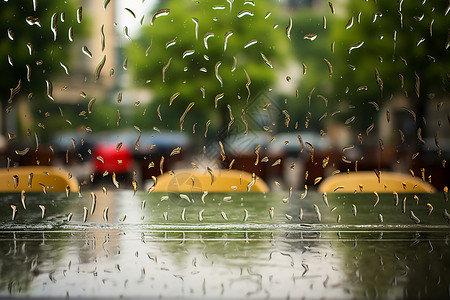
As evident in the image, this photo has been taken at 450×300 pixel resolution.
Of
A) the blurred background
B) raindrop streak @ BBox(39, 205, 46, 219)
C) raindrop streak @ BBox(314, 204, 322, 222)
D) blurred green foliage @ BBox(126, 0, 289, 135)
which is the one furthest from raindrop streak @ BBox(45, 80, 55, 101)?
blurred green foliage @ BBox(126, 0, 289, 135)

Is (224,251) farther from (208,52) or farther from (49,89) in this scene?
(208,52)

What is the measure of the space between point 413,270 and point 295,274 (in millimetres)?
91

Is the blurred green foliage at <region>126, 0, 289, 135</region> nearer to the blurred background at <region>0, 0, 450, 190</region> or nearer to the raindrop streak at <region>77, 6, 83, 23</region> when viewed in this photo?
the blurred background at <region>0, 0, 450, 190</region>

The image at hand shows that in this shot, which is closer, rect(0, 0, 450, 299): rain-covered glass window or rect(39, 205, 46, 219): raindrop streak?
rect(0, 0, 450, 299): rain-covered glass window

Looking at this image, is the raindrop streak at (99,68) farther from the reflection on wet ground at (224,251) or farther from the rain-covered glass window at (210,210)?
the reflection on wet ground at (224,251)

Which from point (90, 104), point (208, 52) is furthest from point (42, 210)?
point (208, 52)

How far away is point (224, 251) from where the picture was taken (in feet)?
1.37

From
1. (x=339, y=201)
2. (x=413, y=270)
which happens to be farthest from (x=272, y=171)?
(x=413, y=270)

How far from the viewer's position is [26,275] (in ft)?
1.12

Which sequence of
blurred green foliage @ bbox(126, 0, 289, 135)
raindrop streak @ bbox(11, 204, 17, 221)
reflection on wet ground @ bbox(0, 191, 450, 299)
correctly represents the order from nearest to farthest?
1. reflection on wet ground @ bbox(0, 191, 450, 299)
2. raindrop streak @ bbox(11, 204, 17, 221)
3. blurred green foliage @ bbox(126, 0, 289, 135)

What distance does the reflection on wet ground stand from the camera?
0.31 m

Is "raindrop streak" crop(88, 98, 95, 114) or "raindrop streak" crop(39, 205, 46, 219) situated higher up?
"raindrop streak" crop(88, 98, 95, 114)

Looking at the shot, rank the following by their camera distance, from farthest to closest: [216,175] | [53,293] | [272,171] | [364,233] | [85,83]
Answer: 1. [272,171]
2. [216,175]
3. [85,83]
4. [364,233]
5. [53,293]

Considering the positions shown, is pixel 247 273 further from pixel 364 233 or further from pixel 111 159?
pixel 111 159
